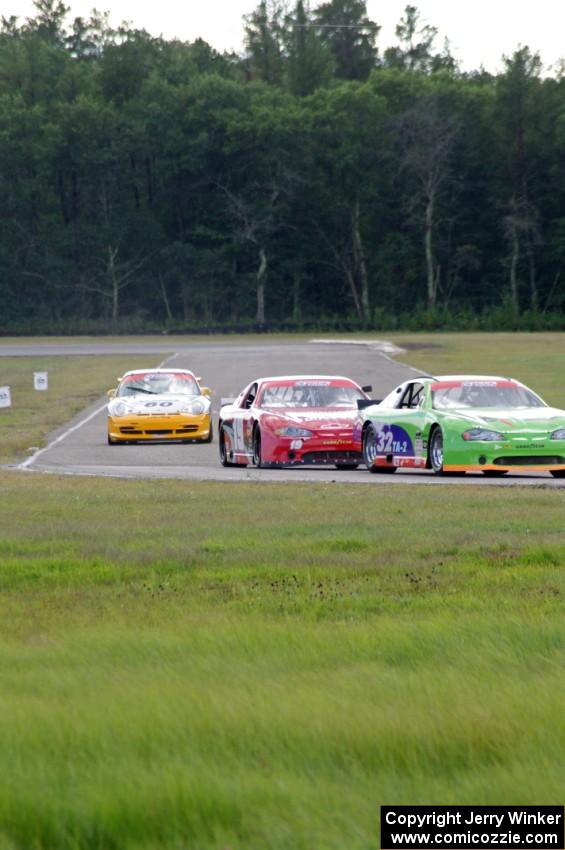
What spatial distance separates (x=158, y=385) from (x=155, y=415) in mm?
1897

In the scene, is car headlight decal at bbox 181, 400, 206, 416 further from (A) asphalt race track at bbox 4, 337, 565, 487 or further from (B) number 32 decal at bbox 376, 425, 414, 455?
(B) number 32 decal at bbox 376, 425, 414, 455

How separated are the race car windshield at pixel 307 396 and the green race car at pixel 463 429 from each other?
4.20ft

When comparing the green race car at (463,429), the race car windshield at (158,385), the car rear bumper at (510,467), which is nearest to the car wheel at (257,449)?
the green race car at (463,429)

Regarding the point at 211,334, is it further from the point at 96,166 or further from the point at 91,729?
the point at 91,729

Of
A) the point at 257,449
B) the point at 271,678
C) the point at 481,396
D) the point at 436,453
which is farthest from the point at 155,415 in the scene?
the point at 271,678

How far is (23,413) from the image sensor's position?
36125 mm

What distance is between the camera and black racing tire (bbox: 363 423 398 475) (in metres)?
20.8

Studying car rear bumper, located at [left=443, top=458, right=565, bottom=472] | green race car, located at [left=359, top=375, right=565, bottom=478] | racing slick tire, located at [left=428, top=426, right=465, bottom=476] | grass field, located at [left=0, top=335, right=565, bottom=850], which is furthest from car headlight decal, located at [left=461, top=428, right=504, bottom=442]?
grass field, located at [left=0, top=335, right=565, bottom=850]

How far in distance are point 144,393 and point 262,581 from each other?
19088mm

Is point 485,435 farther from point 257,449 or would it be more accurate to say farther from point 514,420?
point 257,449

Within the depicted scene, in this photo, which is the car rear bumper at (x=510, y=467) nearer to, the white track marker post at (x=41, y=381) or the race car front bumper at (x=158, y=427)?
the race car front bumper at (x=158, y=427)

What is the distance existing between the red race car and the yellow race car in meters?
4.01

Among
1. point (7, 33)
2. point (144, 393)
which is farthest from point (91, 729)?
point (7, 33)

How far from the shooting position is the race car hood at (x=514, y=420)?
18984 millimetres
